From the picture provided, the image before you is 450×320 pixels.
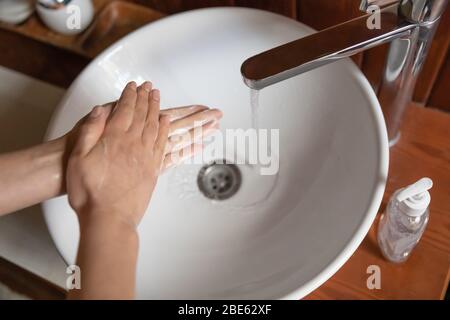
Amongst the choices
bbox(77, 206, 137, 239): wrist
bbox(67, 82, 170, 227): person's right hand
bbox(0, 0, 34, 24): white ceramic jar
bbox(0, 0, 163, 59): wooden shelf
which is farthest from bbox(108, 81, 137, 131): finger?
bbox(0, 0, 34, 24): white ceramic jar

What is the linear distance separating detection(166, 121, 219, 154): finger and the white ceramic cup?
0.99ft

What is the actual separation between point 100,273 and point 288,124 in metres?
0.34

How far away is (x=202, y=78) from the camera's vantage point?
2.45 feet

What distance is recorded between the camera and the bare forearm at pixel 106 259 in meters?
0.50

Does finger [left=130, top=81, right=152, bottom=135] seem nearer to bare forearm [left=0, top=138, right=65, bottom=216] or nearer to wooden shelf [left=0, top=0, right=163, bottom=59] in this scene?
bare forearm [left=0, top=138, right=65, bottom=216]

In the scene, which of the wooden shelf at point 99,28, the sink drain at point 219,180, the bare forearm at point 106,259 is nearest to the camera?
the bare forearm at point 106,259

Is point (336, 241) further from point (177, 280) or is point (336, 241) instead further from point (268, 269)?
point (177, 280)

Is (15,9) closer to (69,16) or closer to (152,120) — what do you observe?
(69,16)

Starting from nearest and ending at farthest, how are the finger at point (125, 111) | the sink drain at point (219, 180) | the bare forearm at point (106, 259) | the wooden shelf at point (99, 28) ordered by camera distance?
the bare forearm at point (106, 259), the finger at point (125, 111), the sink drain at point (219, 180), the wooden shelf at point (99, 28)

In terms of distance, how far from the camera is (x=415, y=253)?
0.67 m

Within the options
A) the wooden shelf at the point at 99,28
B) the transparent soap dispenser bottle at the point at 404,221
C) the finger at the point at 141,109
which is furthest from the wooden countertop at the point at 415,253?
the wooden shelf at the point at 99,28

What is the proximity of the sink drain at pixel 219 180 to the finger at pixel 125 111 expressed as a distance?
18 cm

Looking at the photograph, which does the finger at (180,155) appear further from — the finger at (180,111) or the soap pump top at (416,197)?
the soap pump top at (416,197)

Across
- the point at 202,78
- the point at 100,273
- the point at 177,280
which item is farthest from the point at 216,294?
the point at 202,78
